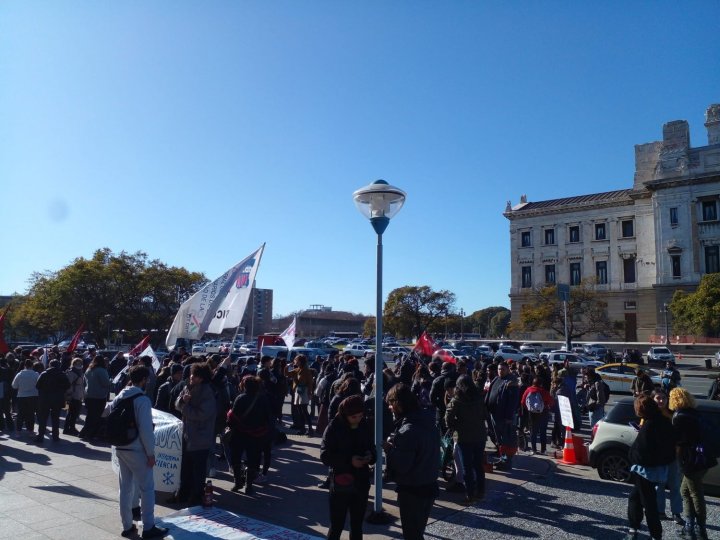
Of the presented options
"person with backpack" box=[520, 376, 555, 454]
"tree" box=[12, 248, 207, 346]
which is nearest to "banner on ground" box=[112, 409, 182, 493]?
"person with backpack" box=[520, 376, 555, 454]

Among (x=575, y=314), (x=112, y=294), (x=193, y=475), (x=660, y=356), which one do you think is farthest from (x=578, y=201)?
(x=193, y=475)

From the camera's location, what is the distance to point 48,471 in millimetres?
9125

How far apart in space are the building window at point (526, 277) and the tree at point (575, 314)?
25.2ft

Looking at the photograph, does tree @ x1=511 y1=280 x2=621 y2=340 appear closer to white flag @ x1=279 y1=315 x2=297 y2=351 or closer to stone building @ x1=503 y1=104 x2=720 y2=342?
stone building @ x1=503 y1=104 x2=720 y2=342

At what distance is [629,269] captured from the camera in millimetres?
59219

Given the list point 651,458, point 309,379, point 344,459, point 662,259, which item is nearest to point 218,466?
point 309,379

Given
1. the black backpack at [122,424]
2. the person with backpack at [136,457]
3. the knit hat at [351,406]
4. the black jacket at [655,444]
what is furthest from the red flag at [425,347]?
the knit hat at [351,406]

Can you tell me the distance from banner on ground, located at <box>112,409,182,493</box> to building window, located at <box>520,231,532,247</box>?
6210 centimetres

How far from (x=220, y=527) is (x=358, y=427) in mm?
2523

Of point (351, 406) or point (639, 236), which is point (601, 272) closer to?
point (639, 236)

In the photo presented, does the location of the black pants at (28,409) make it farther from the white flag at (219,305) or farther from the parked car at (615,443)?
the parked car at (615,443)

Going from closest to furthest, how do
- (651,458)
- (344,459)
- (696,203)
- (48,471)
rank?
(344,459) → (651,458) → (48,471) → (696,203)

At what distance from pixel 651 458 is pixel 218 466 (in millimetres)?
7028

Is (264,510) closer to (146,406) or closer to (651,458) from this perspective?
(146,406)
